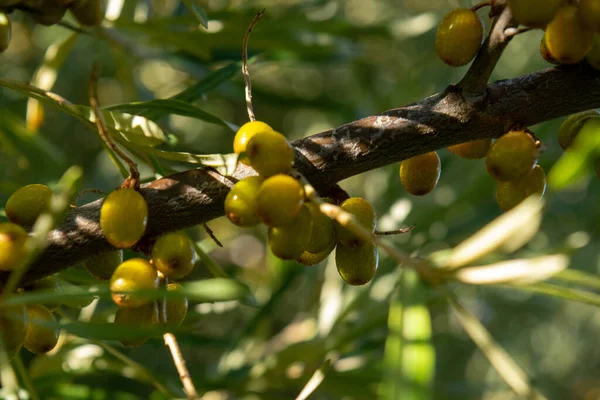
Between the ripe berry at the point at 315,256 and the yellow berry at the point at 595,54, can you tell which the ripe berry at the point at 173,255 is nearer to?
the ripe berry at the point at 315,256

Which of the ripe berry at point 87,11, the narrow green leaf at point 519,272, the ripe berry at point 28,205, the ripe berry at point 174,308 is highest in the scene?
the ripe berry at point 87,11

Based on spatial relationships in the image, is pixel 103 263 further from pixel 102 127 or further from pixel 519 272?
pixel 519 272

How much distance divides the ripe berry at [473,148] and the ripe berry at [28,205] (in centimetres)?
47

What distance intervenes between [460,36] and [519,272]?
35cm

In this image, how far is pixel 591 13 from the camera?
587 millimetres

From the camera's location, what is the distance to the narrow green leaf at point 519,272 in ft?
1.37

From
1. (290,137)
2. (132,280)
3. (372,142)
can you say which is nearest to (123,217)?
(132,280)

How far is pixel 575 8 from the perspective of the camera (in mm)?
610

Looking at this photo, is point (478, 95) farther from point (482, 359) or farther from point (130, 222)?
point (482, 359)

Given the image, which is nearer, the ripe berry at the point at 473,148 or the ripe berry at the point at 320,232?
the ripe berry at the point at 320,232

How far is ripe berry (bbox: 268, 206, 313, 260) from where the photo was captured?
0.62 metres

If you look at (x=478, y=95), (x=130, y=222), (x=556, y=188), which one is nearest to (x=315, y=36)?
(x=478, y=95)

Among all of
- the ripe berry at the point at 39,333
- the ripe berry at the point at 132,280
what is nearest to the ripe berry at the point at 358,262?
the ripe berry at the point at 132,280

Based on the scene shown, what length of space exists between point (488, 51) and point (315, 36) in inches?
36.9
